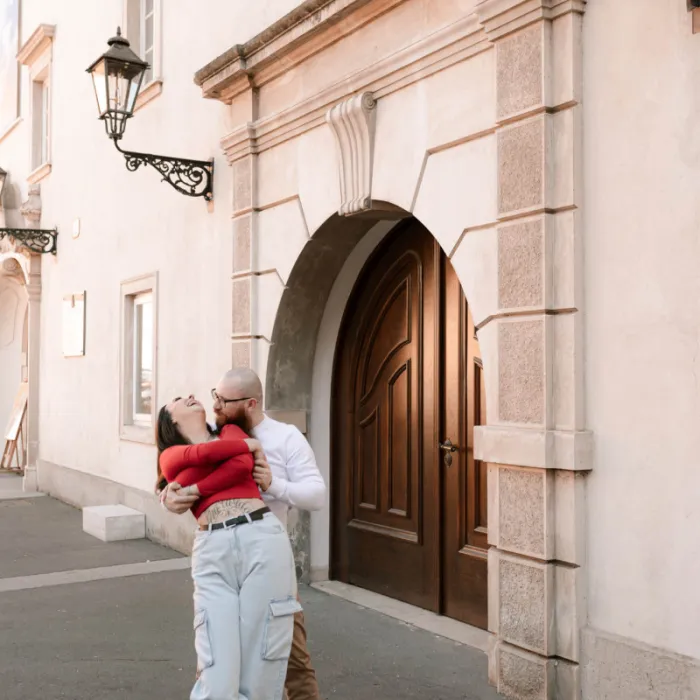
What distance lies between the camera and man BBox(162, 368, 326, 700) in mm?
3713

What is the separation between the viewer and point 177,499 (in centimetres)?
350

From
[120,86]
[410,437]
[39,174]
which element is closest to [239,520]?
[410,437]

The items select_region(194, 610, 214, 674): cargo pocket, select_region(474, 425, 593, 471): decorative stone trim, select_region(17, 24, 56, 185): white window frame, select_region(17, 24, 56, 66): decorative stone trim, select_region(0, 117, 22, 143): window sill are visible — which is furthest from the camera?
select_region(0, 117, 22, 143): window sill

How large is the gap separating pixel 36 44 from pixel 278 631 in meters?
12.2

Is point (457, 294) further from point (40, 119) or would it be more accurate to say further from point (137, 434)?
point (40, 119)

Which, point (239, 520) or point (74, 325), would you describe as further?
point (74, 325)

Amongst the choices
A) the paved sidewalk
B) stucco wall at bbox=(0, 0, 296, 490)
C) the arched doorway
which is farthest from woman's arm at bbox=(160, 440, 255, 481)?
the arched doorway

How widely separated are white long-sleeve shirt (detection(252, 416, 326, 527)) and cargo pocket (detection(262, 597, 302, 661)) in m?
0.43

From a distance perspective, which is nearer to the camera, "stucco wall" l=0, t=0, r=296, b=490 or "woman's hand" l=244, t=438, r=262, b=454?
"woman's hand" l=244, t=438, r=262, b=454

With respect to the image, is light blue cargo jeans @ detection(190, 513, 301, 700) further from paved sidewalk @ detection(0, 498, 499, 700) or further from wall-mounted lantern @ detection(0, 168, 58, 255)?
wall-mounted lantern @ detection(0, 168, 58, 255)

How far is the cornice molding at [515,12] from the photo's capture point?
14.2 ft

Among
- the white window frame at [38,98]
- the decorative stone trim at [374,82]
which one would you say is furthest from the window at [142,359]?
the white window frame at [38,98]

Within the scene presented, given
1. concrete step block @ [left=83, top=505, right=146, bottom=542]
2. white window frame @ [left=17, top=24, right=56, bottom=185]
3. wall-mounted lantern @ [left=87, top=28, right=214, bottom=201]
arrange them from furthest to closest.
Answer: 1. white window frame @ [left=17, top=24, right=56, bottom=185]
2. concrete step block @ [left=83, top=505, right=146, bottom=542]
3. wall-mounted lantern @ [left=87, top=28, right=214, bottom=201]

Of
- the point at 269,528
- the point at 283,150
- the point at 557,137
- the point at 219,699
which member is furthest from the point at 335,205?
the point at 219,699
